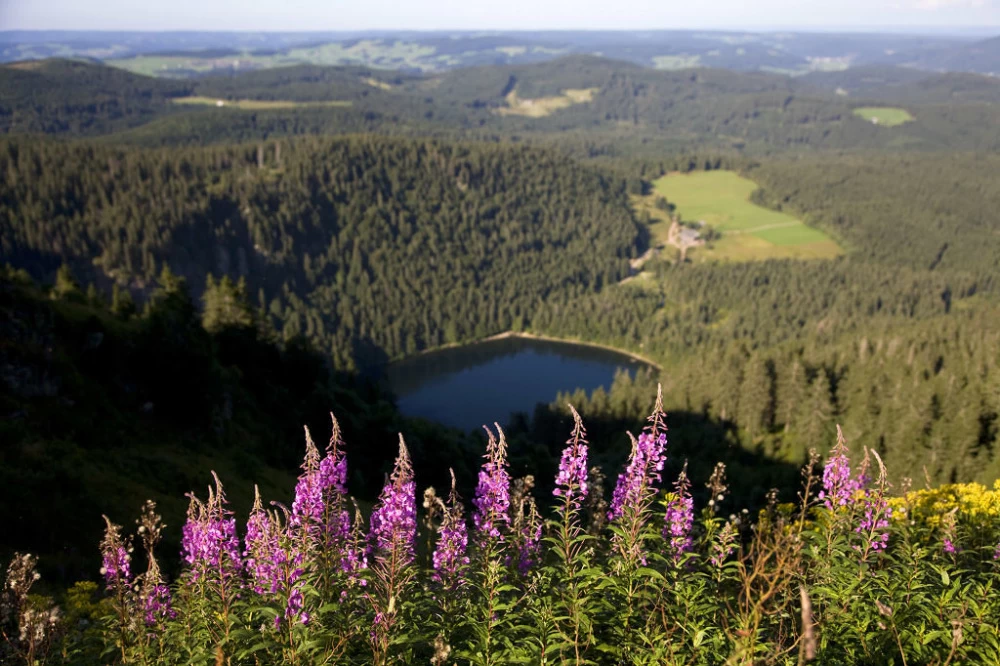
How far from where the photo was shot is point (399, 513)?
6.53 m

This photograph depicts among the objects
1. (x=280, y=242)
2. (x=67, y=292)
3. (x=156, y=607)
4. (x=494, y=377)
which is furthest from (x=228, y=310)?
(x=280, y=242)

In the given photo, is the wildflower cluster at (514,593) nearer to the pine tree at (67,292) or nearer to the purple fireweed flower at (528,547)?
the purple fireweed flower at (528,547)

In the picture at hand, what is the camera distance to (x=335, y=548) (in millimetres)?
7668

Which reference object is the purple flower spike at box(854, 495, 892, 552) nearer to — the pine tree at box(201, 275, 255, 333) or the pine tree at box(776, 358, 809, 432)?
the pine tree at box(201, 275, 255, 333)

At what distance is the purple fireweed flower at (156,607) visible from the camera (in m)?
8.00

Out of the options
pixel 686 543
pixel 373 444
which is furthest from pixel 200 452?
pixel 686 543

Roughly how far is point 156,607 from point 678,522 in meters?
6.97

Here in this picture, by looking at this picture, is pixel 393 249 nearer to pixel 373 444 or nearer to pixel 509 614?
pixel 373 444

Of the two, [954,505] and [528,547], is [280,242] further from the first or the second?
[528,547]

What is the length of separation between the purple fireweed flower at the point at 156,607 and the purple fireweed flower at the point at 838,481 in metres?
8.53

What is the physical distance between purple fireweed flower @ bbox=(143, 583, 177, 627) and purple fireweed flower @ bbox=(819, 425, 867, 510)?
28.0 feet

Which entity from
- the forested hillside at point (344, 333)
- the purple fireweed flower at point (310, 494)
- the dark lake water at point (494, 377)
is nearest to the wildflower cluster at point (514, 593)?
the purple fireweed flower at point (310, 494)

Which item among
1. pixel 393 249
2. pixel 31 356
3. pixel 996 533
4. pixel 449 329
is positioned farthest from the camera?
pixel 393 249

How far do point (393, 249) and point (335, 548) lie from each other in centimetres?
18095
